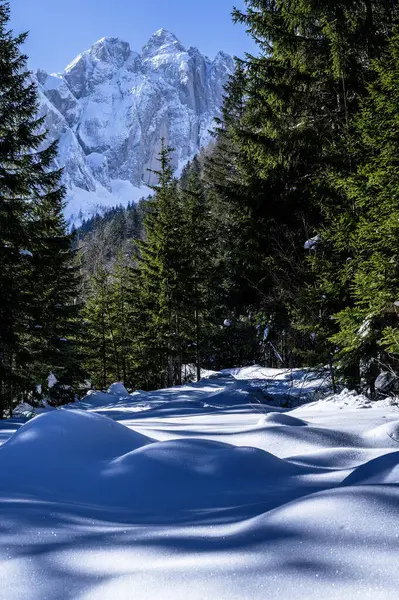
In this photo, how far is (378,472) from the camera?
231 cm

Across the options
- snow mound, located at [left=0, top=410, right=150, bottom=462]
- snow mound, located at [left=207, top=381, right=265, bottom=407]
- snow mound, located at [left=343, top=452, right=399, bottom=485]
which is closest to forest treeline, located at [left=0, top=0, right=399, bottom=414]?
→ snow mound, located at [left=207, top=381, right=265, bottom=407]

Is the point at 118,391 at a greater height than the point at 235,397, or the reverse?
the point at 235,397

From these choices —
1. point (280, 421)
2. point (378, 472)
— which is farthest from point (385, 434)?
point (378, 472)

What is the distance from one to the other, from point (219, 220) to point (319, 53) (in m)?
15.2

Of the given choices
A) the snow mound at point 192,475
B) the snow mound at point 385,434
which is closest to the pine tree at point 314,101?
the snow mound at point 385,434

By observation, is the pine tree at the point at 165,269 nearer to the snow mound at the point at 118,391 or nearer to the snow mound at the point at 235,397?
the snow mound at the point at 118,391

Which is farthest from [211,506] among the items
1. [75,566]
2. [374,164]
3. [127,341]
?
[127,341]

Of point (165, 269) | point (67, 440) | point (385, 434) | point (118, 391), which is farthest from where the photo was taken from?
point (165, 269)

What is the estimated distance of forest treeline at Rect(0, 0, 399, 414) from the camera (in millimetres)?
6898

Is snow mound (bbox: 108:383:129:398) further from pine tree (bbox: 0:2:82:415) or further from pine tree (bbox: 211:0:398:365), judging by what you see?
pine tree (bbox: 211:0:398:365)

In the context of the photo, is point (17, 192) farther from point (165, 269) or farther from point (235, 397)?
point (165, 269)

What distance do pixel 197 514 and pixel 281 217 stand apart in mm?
10729

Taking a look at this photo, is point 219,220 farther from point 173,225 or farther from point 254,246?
point 254,246

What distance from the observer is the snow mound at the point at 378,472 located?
7.30 ft
